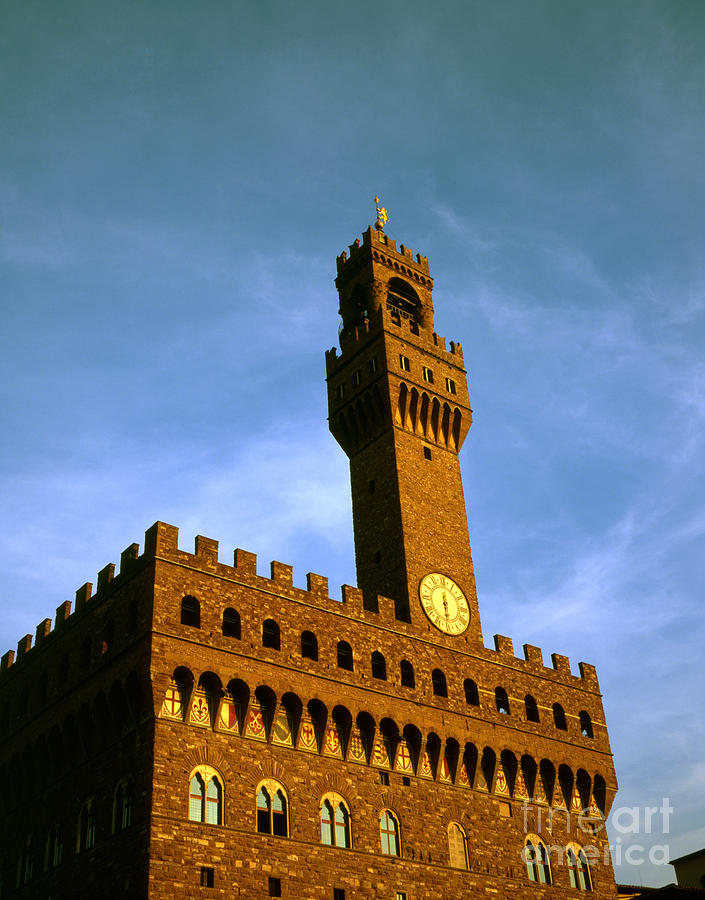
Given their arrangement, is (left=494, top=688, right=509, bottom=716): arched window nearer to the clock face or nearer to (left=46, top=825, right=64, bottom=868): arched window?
the clock face

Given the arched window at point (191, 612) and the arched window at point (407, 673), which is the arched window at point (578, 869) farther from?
the arched window at point (191, 612)

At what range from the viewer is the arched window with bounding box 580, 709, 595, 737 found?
46.1 metres

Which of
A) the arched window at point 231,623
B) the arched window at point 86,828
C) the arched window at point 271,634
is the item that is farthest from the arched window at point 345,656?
the arched window at point 86,828

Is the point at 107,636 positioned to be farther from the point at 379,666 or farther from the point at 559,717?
the point at 559,717

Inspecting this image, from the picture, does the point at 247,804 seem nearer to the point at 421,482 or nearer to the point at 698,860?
the point at 421,482

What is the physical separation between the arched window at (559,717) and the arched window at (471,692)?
188 inches

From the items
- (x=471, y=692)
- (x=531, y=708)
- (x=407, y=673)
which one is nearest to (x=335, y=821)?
(x=407, y=673)

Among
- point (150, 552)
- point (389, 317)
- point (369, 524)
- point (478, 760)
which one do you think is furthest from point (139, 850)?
point (389, 317)

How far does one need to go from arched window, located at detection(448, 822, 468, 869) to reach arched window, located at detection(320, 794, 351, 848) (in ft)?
16.4

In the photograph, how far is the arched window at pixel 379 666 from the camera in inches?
1572


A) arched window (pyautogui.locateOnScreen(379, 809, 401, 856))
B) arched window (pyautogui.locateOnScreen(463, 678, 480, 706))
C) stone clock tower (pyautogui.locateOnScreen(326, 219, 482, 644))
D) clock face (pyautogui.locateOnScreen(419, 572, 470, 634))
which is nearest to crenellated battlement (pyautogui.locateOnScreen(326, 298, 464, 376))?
stone clock tower (pyautogui.locateOnScreen(326, 219, 482, 644))

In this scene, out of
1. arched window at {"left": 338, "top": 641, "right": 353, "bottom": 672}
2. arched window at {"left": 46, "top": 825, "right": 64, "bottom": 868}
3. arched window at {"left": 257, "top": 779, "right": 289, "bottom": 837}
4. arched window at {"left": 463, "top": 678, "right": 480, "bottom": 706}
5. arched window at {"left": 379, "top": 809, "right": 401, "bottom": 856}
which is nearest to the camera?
arched window at {"left": 257, "top": 779, "right": 289, "bottom": 837}

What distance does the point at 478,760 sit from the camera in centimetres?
4094

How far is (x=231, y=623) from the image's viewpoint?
1433 inches
